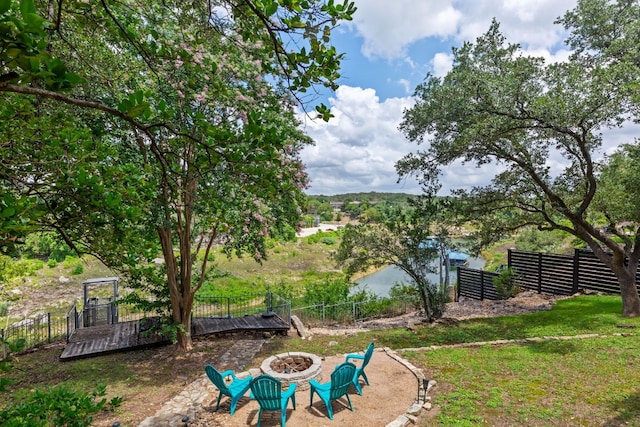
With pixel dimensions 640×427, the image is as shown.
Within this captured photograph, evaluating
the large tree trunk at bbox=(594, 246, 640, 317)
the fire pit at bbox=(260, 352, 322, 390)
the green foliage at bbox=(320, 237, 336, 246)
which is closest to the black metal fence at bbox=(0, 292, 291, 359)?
the fire pit at bbox=(260, 352, 322, 390)

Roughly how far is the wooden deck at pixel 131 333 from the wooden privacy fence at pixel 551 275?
9060mm

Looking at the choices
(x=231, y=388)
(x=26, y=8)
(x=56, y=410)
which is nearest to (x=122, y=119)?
(x=26, y=8)

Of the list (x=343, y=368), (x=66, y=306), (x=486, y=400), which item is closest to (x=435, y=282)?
(x=486, y=400)

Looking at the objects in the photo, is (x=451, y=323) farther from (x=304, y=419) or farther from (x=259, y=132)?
(x=259, y=132)

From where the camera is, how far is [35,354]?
329 inches

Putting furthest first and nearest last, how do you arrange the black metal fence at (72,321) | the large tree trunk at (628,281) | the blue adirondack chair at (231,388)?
the black metal fence at (72,321)
the large tree trunk at (628,281)
the blue adirondack chair at (231,388)

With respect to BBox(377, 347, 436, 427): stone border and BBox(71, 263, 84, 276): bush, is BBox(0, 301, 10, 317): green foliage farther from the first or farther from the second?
BBox(377, 347, 436, 427): stone border

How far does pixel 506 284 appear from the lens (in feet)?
42.6

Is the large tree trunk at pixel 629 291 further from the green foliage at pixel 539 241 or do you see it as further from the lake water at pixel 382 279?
the lake water at pixel 382 279

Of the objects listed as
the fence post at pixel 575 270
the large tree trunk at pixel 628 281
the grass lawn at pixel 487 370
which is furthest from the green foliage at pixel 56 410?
the fence post at pixel 575 270

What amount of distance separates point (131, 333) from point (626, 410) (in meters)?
10.5

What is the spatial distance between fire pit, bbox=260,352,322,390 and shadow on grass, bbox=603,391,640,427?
4129mm

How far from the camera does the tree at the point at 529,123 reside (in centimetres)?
672

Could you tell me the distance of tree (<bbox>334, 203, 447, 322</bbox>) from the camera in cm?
956
